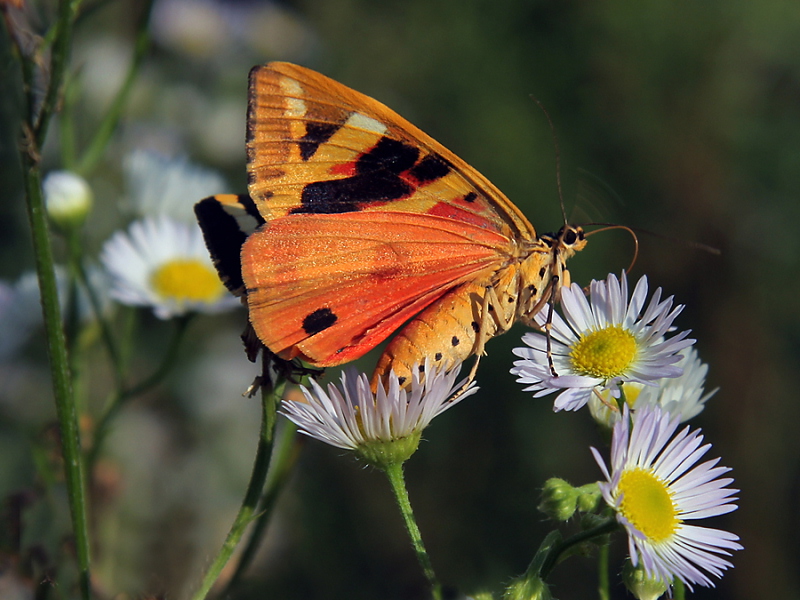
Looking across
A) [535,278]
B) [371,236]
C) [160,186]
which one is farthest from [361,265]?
[160,186]

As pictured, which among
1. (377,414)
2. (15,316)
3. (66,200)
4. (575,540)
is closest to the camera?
(575,540)

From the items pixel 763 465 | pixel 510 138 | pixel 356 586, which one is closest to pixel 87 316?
pixel 356 586

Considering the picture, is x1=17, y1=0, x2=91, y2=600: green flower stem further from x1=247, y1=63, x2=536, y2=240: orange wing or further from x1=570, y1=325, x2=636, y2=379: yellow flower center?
x1=570, y1=325, x2=636, y2=379: yellow flower center

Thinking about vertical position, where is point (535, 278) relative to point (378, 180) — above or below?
below

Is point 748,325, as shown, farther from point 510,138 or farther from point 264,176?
point 264,176

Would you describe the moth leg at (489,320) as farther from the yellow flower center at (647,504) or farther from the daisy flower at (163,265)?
the daisy flower at (163,265)

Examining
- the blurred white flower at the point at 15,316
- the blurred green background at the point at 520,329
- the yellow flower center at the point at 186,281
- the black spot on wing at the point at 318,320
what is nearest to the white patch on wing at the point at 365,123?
the black spot on wing at the point at 318,320

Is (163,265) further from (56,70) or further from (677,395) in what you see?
(677,395)
